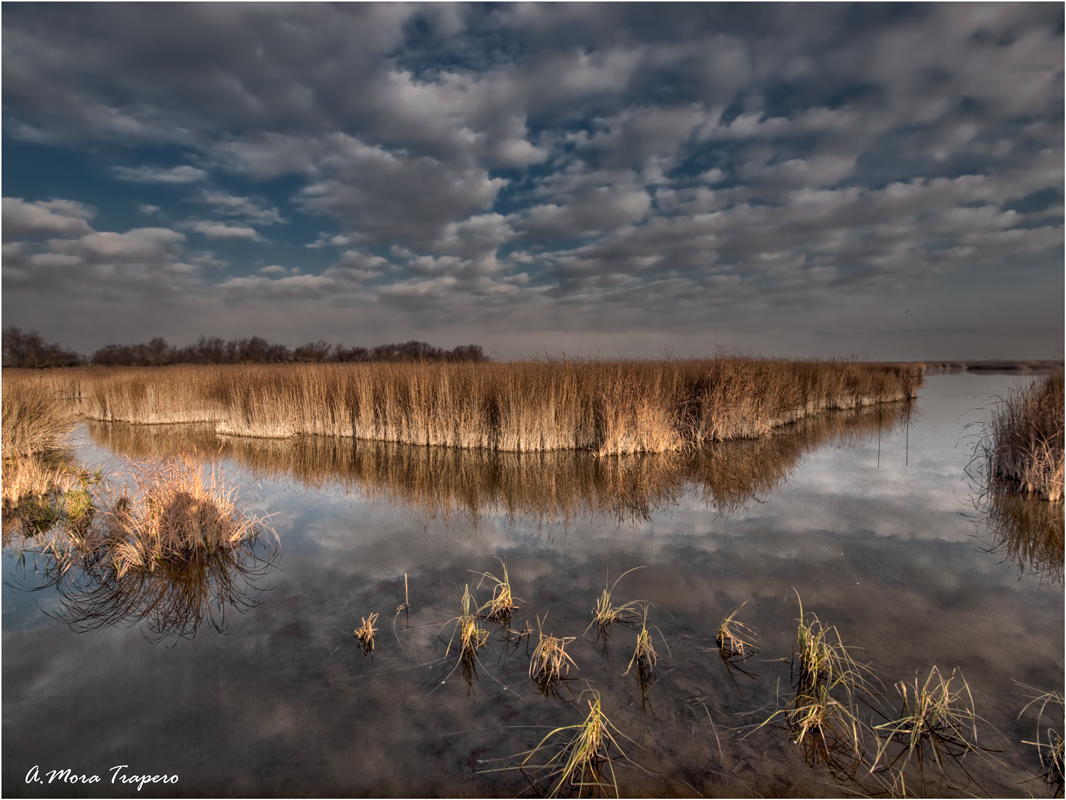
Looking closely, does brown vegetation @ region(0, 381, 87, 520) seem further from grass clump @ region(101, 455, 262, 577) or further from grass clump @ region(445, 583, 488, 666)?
grass clump @ region(445, 583, 488, 666)

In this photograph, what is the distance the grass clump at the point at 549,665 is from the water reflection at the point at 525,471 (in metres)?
2.82

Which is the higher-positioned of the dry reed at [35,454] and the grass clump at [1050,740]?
the dry reed at [35,454]

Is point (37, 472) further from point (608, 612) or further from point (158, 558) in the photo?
point (608, 612)

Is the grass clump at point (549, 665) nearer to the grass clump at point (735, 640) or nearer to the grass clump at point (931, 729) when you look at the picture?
the grass clump at point (735, 640)

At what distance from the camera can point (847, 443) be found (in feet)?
35.9

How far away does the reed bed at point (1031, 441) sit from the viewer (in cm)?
670

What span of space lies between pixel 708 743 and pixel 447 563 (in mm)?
2735

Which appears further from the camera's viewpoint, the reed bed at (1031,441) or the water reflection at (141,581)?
the reed bed at (1031,441)

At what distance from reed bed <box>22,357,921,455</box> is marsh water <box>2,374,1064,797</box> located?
11.7ft

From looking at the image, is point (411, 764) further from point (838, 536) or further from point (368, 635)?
point (838, 536)

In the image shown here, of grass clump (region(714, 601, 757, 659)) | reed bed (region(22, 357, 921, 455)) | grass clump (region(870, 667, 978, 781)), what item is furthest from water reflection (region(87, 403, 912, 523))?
grass clump (region(870, 667, 978, 781))

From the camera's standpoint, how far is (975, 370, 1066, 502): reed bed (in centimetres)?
670

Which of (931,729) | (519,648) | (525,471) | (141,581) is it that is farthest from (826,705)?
(525,471)

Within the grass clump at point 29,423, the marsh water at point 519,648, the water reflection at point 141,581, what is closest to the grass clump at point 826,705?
the marsh water at point 519,648
